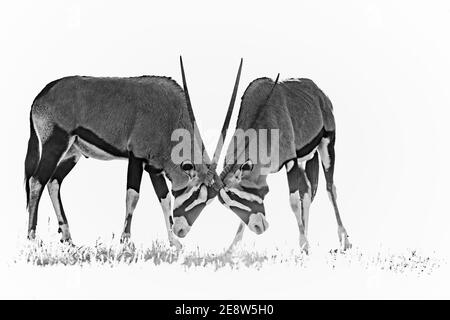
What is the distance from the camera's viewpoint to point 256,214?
1292cm

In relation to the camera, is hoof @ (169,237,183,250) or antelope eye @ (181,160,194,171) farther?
hoof @ (169,237,183,250)

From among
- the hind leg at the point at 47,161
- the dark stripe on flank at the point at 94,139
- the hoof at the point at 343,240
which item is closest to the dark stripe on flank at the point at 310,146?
the hoof at the point at 343,240

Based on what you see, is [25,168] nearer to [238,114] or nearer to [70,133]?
[70,133]

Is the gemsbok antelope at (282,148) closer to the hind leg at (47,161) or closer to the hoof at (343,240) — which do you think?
the hoof at (343,240)

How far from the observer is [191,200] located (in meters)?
12.9

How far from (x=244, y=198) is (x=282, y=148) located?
111 cm

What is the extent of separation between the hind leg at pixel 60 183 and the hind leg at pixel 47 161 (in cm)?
61

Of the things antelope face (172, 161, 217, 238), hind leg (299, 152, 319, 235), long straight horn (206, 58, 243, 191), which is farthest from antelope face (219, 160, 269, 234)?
hind leg (299, 152, 319, 235)

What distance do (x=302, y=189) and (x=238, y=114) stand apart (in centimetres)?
174

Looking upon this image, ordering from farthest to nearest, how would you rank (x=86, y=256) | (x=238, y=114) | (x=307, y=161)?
(x=307, y=161) < (x=238, y=114) < (x=86, y=256)

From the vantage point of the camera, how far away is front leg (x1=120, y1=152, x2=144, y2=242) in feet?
45.1

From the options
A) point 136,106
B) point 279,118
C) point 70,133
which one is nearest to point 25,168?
point 70,133

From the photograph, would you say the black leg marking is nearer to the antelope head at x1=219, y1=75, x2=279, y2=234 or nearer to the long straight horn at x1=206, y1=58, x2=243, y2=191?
the antelope head at x1=219, y1=75, x2=279, y2=234

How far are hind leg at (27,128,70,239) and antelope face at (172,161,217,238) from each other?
6.86 feet
